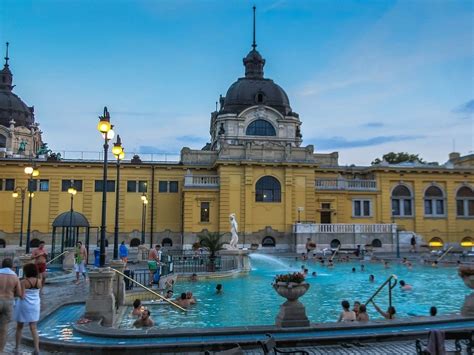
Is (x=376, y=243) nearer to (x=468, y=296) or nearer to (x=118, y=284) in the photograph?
(x=468, y=296)

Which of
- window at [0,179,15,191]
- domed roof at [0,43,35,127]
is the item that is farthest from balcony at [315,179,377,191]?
domed roof at [0,43,35,127]

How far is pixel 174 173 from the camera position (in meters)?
46.1

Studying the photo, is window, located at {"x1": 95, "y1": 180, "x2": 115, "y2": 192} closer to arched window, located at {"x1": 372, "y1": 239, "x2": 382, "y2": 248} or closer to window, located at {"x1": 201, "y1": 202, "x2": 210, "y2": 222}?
window, located at {"x1": 201, "y1": 202, "x2": 210, "y2": 222}

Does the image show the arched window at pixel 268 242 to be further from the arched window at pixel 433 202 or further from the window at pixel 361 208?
the arched window at pixel 433 202

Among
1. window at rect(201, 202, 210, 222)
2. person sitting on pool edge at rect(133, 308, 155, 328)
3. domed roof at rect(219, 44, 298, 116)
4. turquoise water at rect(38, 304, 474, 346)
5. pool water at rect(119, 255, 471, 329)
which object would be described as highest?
domed roof at rect(219, 44, 298, 116)

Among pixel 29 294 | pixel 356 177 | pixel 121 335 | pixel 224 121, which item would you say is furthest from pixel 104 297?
pixel 356 177

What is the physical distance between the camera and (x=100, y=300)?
1134cm

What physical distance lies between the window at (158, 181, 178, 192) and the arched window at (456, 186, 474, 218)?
106 feet

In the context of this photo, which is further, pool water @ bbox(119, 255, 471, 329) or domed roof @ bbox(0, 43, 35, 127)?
domed roof @ bbox(0, 43, 35, 127)

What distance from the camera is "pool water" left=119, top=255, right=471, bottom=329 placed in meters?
14.3

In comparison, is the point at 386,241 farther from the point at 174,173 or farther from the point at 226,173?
the point at 174,173

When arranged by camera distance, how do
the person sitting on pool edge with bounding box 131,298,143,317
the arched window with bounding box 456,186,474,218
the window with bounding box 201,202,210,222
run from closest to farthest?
the person sitting on pool edge with bounding box 131,298,143,317, the window with bounding box 201,202,210,222, the arched window with bounding box 456,186,474,218

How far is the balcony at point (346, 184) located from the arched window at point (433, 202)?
6.69m

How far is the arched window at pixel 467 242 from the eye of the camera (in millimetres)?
48250
